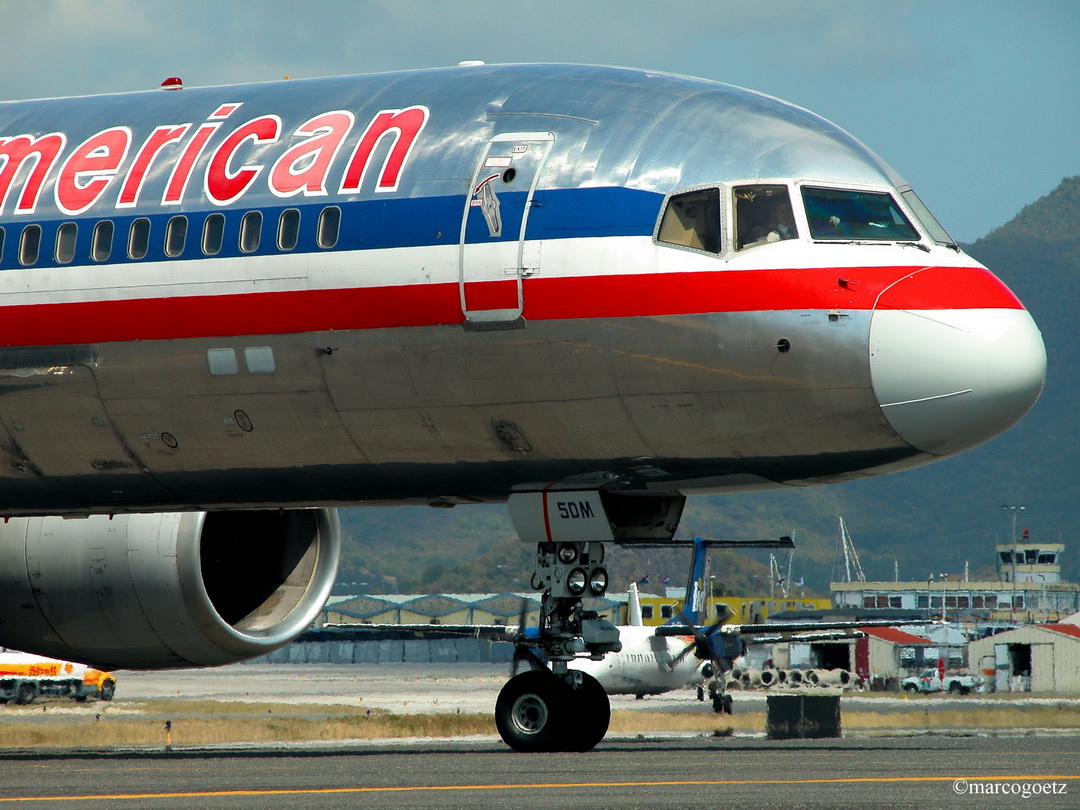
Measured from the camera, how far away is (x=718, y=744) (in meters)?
32.7

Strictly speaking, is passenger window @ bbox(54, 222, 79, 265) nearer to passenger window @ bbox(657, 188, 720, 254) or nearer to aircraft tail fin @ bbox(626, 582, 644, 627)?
passenger window @ bbox(657, 188, 720, 254)

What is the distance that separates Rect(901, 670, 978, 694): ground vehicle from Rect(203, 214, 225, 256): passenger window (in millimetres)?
74754

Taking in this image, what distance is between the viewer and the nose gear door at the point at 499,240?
14.4 m

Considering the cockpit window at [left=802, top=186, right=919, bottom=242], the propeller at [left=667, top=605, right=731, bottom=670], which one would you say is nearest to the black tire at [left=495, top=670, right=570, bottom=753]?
the cockpit window at [left=802, top=186, right=919, bottom=242]

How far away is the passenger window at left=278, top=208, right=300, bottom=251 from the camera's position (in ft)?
49.9

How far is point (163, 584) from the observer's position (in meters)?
19.4

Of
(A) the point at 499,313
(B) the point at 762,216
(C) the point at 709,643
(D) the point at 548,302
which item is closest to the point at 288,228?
(A) the point at 499,313

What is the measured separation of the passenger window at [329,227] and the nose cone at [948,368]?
5398 millimetres

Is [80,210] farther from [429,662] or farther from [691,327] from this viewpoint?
[429,662]

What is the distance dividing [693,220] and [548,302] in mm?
1602

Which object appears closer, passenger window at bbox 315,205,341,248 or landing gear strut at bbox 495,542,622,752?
passenger window at bbox 315,205,341,248

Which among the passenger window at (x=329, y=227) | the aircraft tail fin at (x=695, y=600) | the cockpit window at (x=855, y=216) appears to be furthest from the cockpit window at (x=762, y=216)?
the aircraft tail fin at (x=695, y=600)

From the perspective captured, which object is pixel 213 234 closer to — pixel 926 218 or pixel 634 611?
pixel 926 218

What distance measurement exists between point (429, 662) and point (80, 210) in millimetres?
111104
